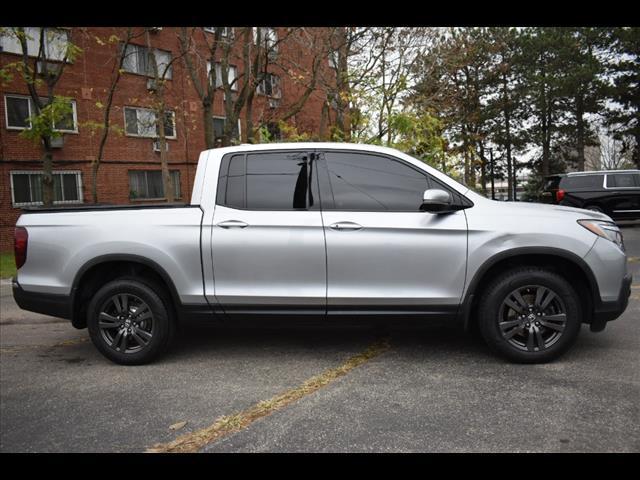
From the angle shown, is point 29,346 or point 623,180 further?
point 623,180

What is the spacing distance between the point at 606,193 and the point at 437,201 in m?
14.7

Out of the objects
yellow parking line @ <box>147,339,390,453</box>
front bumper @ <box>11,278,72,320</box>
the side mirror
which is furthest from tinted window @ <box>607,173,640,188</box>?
front bumper @ <box>11,278,72,320</box>

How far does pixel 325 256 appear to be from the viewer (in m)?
4.04

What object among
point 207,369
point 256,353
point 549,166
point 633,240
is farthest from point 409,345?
point 549,166

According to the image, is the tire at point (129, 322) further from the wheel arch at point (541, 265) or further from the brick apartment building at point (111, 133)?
the brick apartment building at point (111, 133)

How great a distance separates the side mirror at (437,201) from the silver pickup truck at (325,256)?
11 millimetres

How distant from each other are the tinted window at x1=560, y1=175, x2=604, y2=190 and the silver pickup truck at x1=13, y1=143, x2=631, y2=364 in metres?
13.2

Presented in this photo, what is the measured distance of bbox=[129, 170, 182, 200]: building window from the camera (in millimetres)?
22050

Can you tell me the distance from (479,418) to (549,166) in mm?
43436

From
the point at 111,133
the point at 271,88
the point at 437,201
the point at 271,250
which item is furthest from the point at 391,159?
the point at 111,133

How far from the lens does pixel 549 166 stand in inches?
1646

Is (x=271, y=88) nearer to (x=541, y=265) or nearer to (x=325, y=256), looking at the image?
(x=325, y=256)

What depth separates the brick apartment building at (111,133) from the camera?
18.0 metres

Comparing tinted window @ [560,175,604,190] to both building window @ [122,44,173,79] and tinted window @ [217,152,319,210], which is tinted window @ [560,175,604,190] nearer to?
tinted window @ [217,152,319,210]
